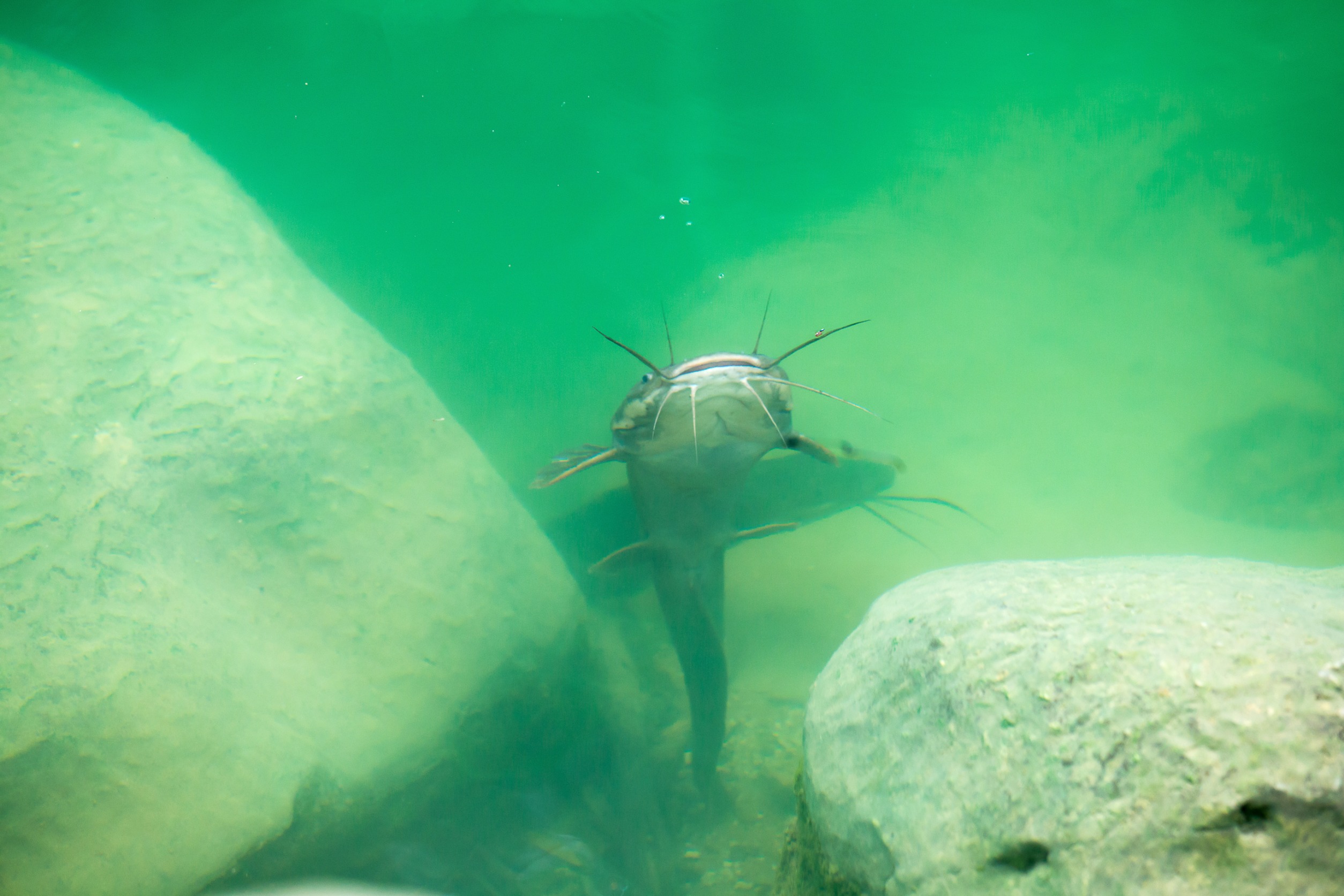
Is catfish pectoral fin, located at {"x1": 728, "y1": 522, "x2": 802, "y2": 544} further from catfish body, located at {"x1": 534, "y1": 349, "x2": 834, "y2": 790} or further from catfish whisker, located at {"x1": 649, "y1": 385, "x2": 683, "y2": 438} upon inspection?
catfish whisker, located at {"x1": 649, "y1": 385, "x2": 683, "y2": 438}

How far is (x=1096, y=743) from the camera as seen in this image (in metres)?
1.09

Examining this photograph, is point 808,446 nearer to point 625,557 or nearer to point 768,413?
point 768,413

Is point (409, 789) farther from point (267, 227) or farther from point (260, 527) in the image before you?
point (267, 227)

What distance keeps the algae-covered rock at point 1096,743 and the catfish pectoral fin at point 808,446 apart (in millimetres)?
1937

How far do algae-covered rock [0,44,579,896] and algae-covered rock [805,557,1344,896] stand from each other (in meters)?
2.26

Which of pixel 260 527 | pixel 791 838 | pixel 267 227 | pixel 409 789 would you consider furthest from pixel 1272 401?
pixel 267 227

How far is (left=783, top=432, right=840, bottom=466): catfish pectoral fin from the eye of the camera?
11.8 ft

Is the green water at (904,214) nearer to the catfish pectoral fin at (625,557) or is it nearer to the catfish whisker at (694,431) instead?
the catfish pectoral fin at (625,557)

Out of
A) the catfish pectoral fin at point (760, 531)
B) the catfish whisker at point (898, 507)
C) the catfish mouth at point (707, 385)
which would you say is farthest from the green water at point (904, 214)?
the catfish mouth at point (707, 385)

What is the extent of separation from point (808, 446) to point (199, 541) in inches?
136

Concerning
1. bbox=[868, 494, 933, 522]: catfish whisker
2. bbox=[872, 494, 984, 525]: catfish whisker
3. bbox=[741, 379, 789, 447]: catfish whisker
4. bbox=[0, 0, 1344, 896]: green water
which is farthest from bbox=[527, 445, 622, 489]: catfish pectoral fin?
bbox=[868, 494, 933, 522]: catfish whisker

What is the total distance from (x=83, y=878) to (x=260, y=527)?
1522 millimetres

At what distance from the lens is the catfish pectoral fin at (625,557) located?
4.52 meters

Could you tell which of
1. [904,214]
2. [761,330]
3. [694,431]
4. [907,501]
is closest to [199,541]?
[694,431]
